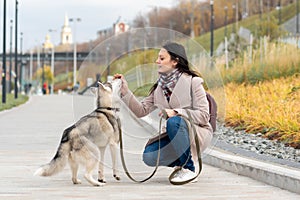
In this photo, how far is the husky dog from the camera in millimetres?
8922

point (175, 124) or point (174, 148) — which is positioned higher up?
point (175, 124)

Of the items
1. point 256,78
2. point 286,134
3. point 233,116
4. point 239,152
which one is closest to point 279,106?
point 233,116

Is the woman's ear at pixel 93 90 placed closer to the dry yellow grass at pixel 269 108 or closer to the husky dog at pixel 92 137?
the husky dog at pixel 92 137

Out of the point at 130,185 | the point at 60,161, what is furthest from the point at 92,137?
the point at 130,185

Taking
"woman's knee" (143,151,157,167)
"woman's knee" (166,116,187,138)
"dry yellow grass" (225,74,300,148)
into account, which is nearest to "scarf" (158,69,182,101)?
"woman's knee" (166,116,187,138)

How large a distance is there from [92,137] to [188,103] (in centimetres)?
118

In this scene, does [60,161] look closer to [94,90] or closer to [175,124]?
[94,90]

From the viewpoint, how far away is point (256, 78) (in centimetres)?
2472

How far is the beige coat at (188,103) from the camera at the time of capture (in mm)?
9203

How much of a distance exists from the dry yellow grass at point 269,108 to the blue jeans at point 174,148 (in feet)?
→ 15.1

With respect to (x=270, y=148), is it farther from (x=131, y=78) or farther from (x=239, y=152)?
(x=131, y=78)

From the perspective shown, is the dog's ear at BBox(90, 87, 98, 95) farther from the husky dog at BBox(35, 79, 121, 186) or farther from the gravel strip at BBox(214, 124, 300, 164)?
the gravel strip at BBox(214, 124, 300, 164)

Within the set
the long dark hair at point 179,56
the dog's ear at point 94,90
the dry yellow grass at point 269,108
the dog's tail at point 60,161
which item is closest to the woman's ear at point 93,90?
the dog's ear at point 94,90

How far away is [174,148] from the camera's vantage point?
925 cm
